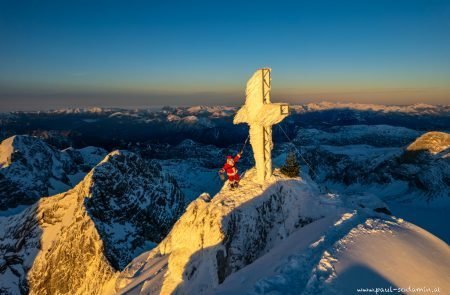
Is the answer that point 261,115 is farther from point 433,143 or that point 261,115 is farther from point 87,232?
point 433,143

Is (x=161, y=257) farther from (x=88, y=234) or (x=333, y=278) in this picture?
(x=88, y=234)

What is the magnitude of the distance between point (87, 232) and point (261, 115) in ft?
153

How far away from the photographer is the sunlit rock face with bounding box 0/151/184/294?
53844mm

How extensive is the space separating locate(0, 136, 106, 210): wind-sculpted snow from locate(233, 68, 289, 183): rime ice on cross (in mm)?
124389

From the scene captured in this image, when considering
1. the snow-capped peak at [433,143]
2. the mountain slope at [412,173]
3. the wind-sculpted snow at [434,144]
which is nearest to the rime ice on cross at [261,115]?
the mountain slope at [412,173]

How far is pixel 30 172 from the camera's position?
130 m

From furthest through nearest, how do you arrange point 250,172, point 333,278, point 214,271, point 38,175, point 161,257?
point 38,175
point 161,257
point 250,172
point 214,271
point 333,278

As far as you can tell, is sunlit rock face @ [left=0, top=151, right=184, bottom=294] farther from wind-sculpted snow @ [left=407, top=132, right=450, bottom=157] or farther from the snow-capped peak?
the snow-capped peak

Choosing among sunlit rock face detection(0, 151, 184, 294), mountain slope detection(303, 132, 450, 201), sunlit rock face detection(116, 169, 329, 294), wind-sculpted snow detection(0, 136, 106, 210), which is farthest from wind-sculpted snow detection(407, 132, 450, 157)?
wind-sculpted snow detection(0, 136, 106, 210)

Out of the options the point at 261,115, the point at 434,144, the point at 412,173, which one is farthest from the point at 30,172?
the point at 434,144

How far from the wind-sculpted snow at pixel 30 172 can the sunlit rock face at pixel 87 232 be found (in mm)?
49133

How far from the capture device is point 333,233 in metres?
15.7

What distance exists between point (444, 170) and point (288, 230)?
130 metres

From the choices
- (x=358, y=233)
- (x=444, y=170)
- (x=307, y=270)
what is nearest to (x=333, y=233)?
(x=358, y=233)
